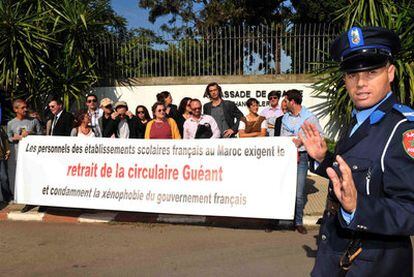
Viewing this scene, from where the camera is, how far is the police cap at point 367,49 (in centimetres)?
173

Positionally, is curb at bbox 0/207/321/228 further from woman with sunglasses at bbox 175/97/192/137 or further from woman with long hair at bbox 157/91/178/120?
woman with long hair at bbox 157/91/178/120

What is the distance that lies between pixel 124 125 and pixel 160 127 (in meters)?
1.23

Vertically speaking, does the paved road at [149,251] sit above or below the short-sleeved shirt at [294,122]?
below

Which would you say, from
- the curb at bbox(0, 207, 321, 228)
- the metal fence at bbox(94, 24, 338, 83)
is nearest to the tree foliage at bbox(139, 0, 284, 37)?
the metal fence at bbox(94, 24, 338, 83)

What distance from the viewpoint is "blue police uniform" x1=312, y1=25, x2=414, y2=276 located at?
1541 millimetres

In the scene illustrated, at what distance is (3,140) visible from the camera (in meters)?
7.60

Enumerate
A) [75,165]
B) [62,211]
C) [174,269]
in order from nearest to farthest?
[174,269] → [75,165] → [62,211]

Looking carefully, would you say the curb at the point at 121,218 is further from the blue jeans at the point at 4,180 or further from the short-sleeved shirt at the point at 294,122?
the short-sleeved shirt at the point at 294,122

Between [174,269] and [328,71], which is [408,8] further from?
[174,269]

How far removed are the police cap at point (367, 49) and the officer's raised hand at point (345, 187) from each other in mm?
409

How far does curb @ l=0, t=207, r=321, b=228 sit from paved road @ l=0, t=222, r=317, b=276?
0.21 meters

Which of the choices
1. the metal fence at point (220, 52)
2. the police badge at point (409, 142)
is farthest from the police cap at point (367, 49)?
the metal fence at point (220, 52)

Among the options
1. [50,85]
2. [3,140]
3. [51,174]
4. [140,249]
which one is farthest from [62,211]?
[50,85]

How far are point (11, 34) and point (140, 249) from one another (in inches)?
297
